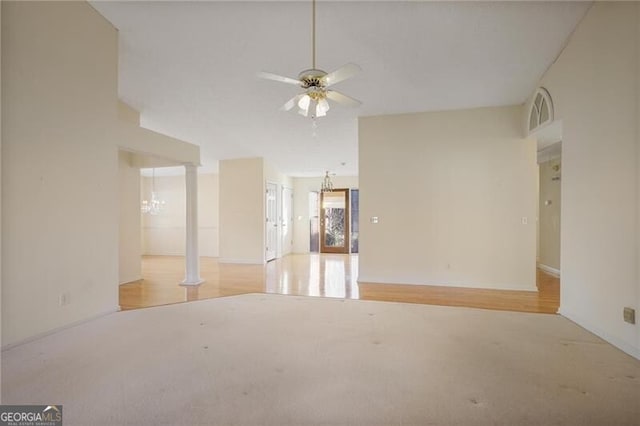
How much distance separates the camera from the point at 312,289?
4.99 meters

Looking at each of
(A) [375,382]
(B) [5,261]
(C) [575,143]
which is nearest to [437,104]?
(C) [575,143]

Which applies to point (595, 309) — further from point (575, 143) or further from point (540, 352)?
point (575, 143)

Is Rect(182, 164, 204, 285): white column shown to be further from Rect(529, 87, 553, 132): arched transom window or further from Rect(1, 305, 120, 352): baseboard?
Rect(529, 87, 553, 132): arched transom window

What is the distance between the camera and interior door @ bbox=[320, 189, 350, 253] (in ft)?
32.8

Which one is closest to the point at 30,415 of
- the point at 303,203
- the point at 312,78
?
the point at 312,78

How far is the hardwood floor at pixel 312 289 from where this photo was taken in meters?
4.22

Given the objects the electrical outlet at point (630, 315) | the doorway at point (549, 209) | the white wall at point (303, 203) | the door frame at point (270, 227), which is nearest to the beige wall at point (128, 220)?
the door frame at point (270, 227)

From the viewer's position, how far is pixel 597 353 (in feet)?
8.64

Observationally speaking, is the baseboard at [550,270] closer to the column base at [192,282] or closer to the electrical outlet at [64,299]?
the column base at [192,282]

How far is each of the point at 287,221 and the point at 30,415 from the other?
808cm

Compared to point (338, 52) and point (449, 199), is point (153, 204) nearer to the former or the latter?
point (338, 52)

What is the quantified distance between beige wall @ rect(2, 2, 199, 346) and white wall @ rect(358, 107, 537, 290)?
3794mm

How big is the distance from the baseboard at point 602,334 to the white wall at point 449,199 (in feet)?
4.65

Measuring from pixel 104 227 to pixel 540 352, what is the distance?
4.65 m
